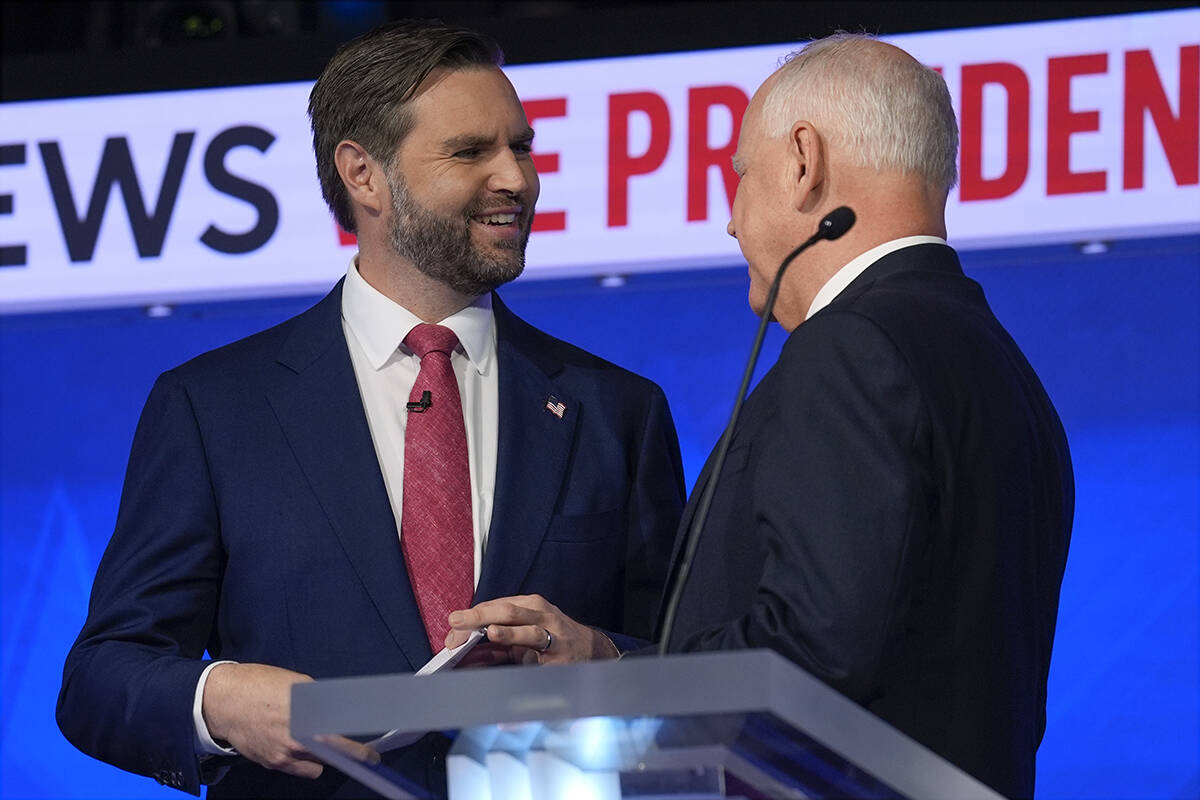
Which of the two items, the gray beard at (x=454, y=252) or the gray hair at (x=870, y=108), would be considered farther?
the gray beard at (x=454, y=252)

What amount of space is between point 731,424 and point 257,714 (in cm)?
73

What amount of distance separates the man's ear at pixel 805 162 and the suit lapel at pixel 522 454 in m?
0.62

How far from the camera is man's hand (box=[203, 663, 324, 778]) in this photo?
2.00m

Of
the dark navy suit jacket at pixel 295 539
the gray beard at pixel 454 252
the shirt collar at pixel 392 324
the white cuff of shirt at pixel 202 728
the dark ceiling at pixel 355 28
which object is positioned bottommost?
the white cuff of shirt at pixel 202 728

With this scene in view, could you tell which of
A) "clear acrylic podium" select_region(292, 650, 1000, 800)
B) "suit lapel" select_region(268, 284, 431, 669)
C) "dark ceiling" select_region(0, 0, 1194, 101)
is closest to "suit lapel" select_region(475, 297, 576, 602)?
"suit lapel" select_region(268, 284, 431, 669)

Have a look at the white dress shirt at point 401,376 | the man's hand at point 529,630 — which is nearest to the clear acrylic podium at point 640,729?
the man's hand at point 529,630

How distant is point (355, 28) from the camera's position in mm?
4039

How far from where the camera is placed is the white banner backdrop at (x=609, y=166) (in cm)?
363

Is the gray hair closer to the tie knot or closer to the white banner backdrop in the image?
the tie knot

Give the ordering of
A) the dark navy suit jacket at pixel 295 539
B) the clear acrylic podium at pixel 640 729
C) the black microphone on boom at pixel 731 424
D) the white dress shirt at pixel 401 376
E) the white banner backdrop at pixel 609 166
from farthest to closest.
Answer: the white banner backdrop at pixel 609 166 → the white dress shirt at pixel 401 376 → the dark navy suit jacket at pixel 295 539 → the black microphone on boom at pixel 731 424 → the clear acrylic podium at pixel 640 729

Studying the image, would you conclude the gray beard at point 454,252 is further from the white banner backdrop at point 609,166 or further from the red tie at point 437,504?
the white banner backdrop at point 609,166

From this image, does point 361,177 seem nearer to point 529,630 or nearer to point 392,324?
point 392,324

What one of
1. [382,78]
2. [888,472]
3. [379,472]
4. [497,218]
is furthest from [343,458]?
[888,472]

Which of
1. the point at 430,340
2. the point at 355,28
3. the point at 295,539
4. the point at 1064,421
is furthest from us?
the point at 355,28
